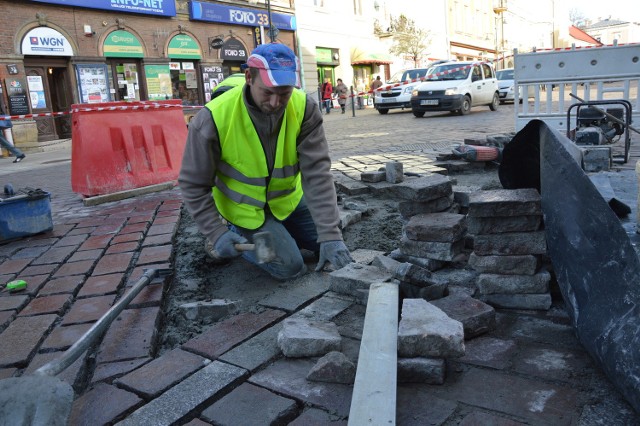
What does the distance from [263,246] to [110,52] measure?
1794cm

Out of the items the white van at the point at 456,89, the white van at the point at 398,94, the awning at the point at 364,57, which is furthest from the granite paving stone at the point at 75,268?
the awning at the point at 364,57

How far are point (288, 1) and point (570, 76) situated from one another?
840 inches

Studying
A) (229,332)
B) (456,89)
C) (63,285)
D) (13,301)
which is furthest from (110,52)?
(229,332)

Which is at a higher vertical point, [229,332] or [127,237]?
[127,237]

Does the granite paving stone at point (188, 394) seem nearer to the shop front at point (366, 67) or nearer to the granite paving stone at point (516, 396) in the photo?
the granite paving stone at point (516, 396)

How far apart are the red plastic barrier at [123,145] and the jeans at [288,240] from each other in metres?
3.09

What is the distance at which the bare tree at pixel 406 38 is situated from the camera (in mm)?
32031

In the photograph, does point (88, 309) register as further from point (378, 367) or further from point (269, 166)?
point (378, 367)

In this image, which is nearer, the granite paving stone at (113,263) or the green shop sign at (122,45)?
the granite paving stone at (113,263)

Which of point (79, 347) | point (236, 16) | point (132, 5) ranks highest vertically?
point (236, 16)

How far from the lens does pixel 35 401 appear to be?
69.2 inches

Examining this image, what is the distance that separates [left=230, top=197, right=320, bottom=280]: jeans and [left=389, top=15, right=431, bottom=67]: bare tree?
3067 centimetres

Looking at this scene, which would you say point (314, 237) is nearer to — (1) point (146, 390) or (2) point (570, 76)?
(1) point (146, 390)

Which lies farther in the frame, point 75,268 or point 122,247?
point 122,247
